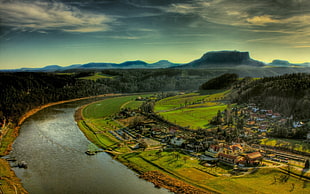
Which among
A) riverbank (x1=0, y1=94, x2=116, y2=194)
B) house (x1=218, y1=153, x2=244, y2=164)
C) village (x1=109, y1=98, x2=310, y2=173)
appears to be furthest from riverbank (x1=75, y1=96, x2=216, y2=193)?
riverbank (x1=0, y1=94, x2=116, y2=194)

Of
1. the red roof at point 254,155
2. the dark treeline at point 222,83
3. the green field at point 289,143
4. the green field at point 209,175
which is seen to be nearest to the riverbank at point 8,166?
the green field at point 209,175

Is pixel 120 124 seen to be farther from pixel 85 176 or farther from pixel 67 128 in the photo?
pixel 85 176

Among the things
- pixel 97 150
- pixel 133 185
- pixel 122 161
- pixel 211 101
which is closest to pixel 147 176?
pixel 133 185

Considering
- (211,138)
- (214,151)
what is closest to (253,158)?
(214,151)

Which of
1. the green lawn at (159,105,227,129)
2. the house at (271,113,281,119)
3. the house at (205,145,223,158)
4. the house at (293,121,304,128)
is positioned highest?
the house at (271,113,281,119)

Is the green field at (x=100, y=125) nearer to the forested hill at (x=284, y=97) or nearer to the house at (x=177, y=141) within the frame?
the house at (x=177, y=141)

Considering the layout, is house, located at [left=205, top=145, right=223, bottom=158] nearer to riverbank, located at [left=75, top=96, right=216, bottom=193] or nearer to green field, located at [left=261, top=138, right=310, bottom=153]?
riverbank, located at [left=75, top=96, right=216, bottom=193]

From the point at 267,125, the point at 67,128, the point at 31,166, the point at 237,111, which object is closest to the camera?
the point at 31,166
